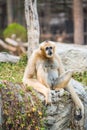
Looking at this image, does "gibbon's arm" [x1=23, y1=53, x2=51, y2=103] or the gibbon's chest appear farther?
the gibbon's chest

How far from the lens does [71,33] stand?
31.5 m

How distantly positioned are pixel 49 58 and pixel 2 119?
2.03 meters

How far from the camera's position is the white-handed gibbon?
41.2 feet

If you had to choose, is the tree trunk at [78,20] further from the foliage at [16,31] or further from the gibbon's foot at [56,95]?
the gibbon's foot at [56,95]

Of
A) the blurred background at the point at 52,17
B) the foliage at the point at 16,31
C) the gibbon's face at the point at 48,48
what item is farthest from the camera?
the blurred background at the point at 52,17

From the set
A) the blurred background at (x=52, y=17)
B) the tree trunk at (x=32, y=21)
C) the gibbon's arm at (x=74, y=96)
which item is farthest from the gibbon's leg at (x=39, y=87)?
the blurred background at (x=52, y=17)

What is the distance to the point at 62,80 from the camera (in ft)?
42.0

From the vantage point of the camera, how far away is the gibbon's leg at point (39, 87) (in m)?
12.4

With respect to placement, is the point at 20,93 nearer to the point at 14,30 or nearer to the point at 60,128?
the point at 60,128

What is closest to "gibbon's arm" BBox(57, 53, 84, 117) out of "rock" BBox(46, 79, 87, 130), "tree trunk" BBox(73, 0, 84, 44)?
"rock" BBox(46, 79, 87, 130)

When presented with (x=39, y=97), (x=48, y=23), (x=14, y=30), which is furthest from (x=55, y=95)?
(x=48, y=23)

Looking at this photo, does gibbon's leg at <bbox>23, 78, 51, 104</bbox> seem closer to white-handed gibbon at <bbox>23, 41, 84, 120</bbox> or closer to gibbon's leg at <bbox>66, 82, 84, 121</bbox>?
white-handed gibbon at <bbox>23, 41, 84, 120</bbox>

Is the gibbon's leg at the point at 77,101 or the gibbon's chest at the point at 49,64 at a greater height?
the gibbon's chest at the point at 49,64

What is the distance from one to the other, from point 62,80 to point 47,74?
0.40m
